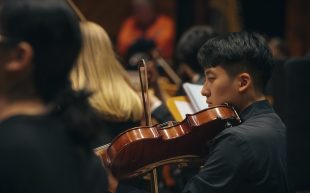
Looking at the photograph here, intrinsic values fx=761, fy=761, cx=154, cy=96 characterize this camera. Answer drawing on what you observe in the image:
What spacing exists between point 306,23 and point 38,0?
700 cm

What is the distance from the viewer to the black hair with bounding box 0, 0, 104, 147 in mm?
1663

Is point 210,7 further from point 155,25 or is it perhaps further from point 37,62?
point 37,62

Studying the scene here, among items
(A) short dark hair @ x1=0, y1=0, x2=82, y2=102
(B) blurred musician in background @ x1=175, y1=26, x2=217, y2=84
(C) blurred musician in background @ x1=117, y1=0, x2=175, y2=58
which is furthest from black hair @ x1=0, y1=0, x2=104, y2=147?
(C) blurred musician in background @ x1=117, y1=0, x2=175, y2=58

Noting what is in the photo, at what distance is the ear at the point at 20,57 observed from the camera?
1669mm

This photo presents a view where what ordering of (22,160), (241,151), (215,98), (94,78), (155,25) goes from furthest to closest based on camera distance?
(155,25)
(94,78)
(215,98)
(241,151)
(22,160)

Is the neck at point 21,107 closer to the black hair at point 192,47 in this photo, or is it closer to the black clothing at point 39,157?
the black clothing at point 39,157

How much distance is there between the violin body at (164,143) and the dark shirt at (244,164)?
0.44 ft

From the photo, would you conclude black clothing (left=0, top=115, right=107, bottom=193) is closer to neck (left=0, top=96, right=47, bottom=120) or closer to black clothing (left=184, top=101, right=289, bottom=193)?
neck (left=0, top=96, right=47, bottom=120)

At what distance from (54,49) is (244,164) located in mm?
1046

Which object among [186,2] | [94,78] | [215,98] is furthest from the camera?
[186,2]

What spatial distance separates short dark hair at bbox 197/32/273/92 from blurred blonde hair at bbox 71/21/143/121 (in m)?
0.55

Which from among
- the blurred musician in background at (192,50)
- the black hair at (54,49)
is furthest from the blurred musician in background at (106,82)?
the black hair at (54,49)

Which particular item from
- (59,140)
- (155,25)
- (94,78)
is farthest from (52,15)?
(155,25)

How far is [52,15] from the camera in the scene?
167 cm
